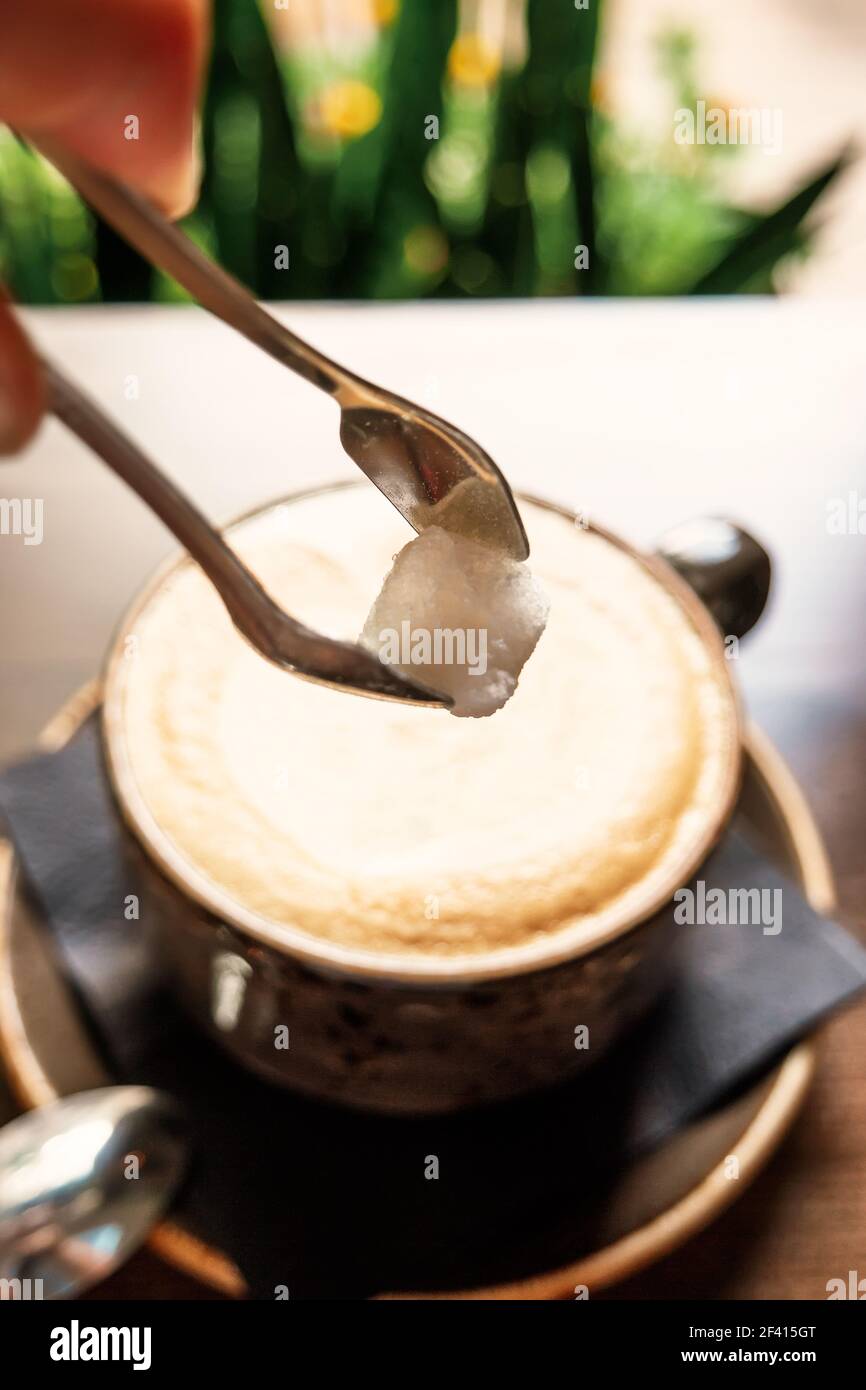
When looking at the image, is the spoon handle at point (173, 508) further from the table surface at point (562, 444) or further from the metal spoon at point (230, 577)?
the table surface at point (562, 444)

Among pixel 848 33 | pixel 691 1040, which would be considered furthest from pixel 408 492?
pixel 848 33

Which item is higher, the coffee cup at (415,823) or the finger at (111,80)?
the finger at (111,80)

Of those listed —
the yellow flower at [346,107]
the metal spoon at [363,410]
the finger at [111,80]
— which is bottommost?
the metal spoon at [363,410]

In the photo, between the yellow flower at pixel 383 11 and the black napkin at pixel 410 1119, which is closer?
the black napkin at pixel 410 1119

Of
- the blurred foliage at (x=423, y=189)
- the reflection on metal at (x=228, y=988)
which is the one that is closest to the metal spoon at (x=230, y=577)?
the reflection on metal at (x=228, y=988)

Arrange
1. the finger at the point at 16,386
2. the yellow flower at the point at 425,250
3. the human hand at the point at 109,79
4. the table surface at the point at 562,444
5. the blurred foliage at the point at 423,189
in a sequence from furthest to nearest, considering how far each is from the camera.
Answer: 1. the yellow flower at the point at 425,250
2. the blurred foliage at the point at 423,189
3. the table surface at the point at 562,444
4. the human hand at the point at 109,79
5. the finger at the point at 16,386

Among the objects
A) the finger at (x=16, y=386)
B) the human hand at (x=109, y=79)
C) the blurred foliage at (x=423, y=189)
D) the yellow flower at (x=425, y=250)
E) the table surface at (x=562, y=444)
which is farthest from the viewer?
the yellow flower at (x=425, y=250)

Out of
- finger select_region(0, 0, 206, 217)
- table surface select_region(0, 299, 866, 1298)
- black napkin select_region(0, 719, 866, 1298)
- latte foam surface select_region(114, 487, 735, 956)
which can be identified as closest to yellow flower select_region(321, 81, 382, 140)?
table surface select_region(0, 299, 866, 1298)

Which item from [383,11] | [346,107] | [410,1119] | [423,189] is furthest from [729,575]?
[383,11]

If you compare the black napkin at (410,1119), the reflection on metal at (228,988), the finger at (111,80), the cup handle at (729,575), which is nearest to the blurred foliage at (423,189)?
the finger at (111,80)

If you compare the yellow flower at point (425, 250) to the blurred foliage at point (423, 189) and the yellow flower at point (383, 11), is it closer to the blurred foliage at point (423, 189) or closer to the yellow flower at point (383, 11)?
the blurred foliage at point (423, 189)
